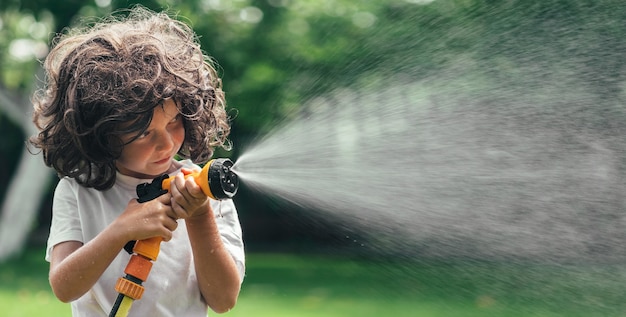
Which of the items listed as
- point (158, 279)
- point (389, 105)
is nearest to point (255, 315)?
→ point (389, 105)

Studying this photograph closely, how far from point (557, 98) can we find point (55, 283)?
2255mm

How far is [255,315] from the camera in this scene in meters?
6.50

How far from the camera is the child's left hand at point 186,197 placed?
1.92 meters

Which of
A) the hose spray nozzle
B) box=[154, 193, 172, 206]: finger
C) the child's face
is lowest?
box=[154, 193, 172, 206]: finger

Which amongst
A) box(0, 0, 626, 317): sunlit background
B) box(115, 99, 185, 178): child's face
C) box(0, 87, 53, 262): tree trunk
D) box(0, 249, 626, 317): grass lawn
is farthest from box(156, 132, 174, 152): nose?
box(0, 87, 53, 262): tree trunk

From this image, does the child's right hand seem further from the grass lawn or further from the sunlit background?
the grass lawn

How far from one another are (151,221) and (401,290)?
231 inches

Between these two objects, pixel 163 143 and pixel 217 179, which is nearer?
pixel 217 179

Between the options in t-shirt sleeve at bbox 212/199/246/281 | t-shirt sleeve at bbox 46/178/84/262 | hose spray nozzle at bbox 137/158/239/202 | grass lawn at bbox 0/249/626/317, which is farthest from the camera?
grass lawn at bbox 0/249/626/317

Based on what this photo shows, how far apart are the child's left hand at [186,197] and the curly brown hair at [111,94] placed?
204 millimetres

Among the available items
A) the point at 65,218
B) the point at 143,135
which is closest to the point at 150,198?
the point at 143,135

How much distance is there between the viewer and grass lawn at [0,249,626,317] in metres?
3.74

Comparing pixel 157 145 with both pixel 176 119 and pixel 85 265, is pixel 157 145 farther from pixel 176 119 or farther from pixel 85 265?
pixel 85 265

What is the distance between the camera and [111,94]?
6.89 feet
